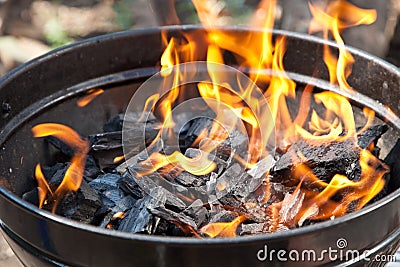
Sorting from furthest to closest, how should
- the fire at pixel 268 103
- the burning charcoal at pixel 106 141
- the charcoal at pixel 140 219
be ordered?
the burning charcoal at pixel 106 141 → the fire at pixel 268 103 → the charcoal at pixel 140 219

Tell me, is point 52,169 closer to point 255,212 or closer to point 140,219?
point 140,219

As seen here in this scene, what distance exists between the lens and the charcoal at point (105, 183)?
5.85ft

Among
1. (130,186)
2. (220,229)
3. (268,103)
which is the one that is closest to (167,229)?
(220,229)

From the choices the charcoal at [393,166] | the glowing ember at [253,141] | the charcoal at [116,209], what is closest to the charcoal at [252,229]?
the glowing ember at [253,141]

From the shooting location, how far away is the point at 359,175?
5.80 feet

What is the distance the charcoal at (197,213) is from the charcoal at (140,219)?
107mm

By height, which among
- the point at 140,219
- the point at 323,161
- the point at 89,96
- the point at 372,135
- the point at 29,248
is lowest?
the point at 29,248

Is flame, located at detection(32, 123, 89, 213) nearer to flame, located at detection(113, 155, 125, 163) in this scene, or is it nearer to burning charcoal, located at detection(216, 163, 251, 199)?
flame, located at detection(113, 155, 125, 163)

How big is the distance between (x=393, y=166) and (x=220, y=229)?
2.09ft

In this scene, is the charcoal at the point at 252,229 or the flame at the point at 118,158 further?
the flame at the point at 118,158

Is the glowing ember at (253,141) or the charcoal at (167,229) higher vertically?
the glowing ember at (253,141)

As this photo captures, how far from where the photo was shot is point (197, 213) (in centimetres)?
162

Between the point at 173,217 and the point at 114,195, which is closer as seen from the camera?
the point at 173,217

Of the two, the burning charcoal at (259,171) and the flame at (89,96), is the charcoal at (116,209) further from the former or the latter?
the flame at (89,96)
